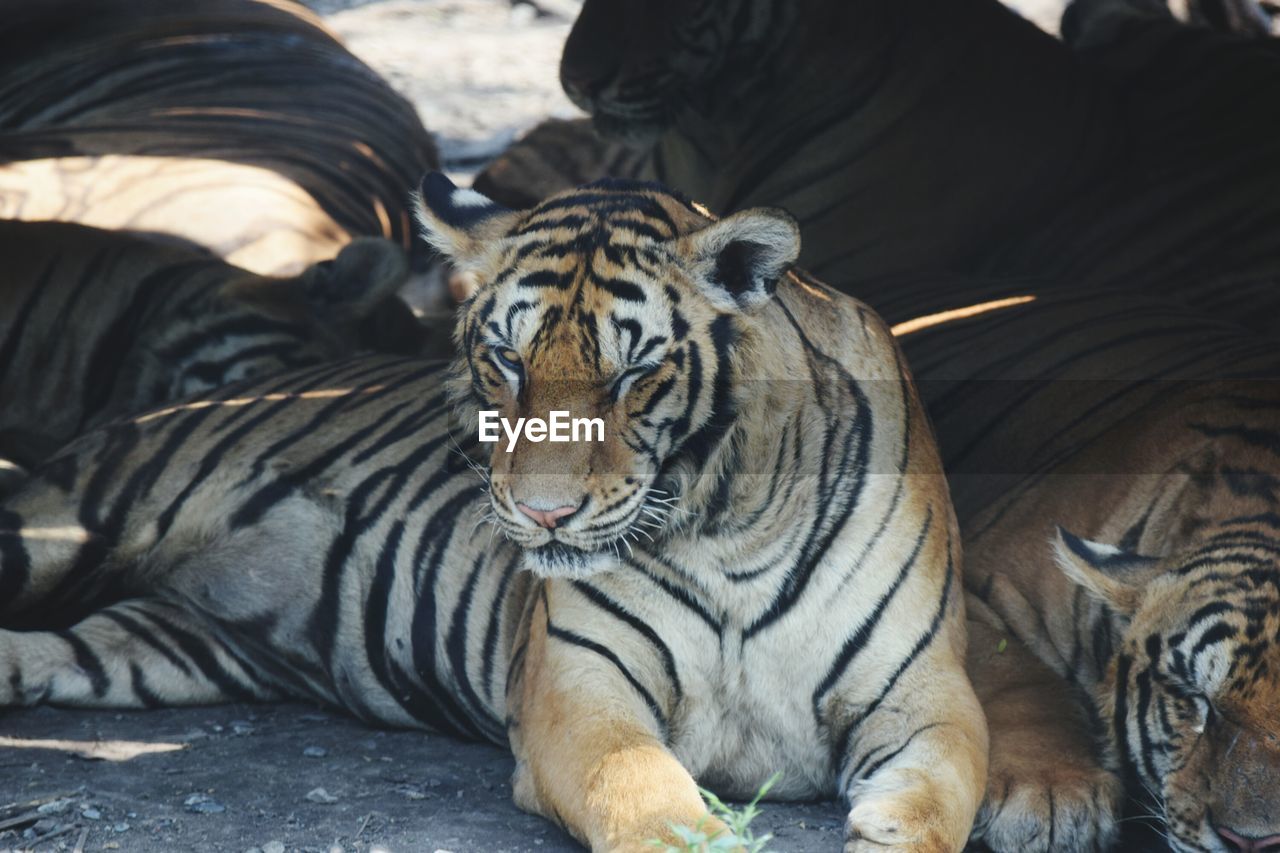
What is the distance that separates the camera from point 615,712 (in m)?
2.62

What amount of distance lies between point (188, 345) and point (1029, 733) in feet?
7.91

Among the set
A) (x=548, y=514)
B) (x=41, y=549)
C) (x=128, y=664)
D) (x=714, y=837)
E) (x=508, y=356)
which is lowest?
(x=128, y=664)

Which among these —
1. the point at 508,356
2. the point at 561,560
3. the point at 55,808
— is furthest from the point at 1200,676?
the point at 55,808

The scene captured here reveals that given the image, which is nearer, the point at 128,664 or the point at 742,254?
the point at 742,254

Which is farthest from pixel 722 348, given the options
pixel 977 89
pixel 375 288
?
pixel 977 89

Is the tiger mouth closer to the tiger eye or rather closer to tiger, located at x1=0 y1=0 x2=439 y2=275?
the tiger eye

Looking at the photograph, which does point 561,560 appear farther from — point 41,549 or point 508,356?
point 41,549

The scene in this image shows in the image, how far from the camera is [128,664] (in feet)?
11.2

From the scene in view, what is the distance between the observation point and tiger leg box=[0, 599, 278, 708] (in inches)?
131

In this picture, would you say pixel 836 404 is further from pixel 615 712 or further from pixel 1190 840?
pixel 1190 840

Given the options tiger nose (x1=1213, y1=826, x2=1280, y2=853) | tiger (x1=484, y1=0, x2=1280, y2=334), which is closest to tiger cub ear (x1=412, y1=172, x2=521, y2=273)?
tiger nose (x1=1213, y1=826, x2=1280, y2=853)

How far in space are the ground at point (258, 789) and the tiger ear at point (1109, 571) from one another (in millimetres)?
540

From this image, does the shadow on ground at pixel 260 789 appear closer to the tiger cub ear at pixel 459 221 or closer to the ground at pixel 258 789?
the ground at pixel 258 789

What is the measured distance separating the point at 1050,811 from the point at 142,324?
2691 millimetres
